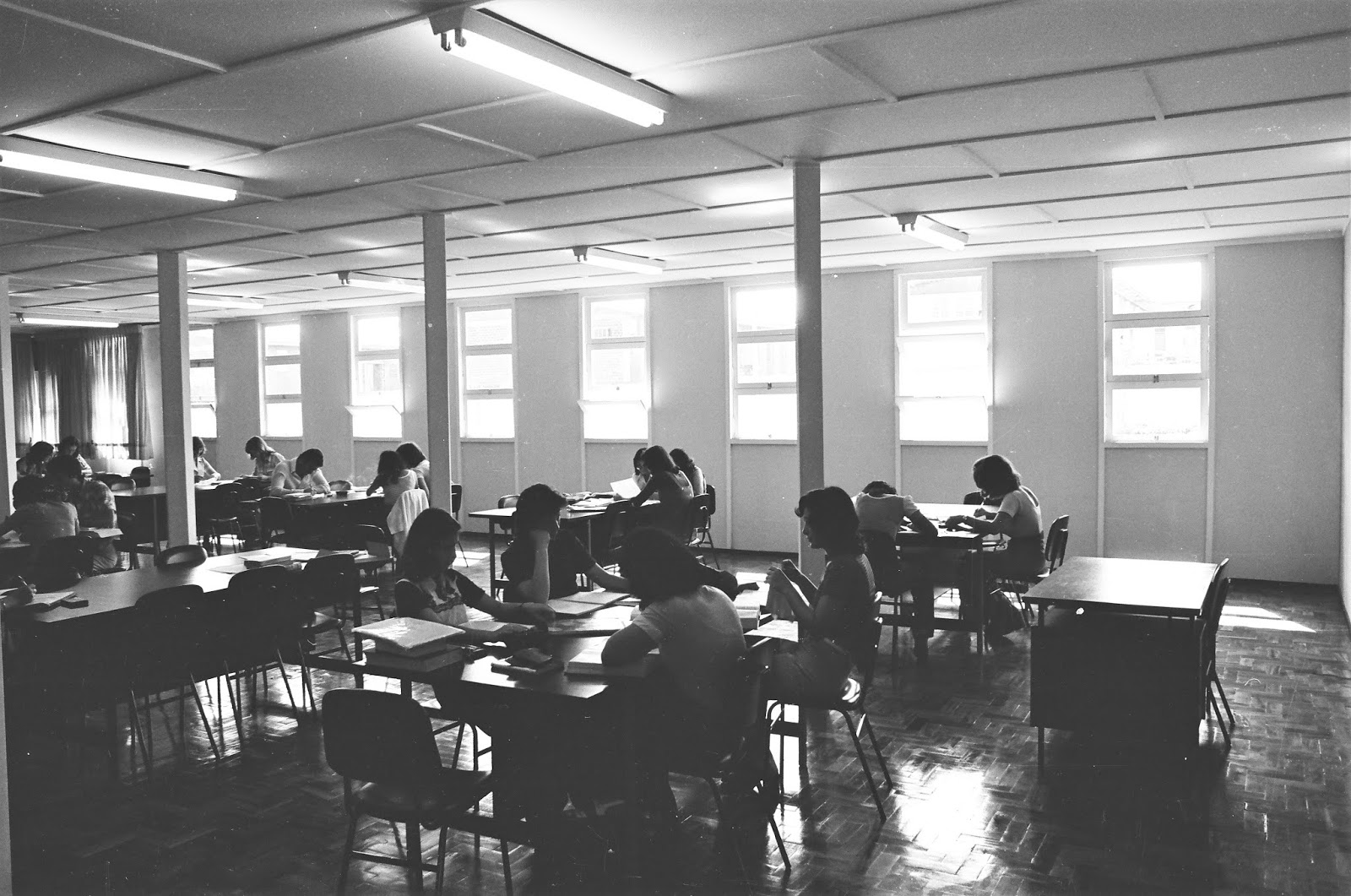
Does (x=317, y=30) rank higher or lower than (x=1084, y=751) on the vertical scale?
higher

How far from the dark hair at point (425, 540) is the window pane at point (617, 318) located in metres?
8.19

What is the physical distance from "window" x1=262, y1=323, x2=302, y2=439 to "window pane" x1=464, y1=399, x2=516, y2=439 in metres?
3.27

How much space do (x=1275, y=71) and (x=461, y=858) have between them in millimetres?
4748

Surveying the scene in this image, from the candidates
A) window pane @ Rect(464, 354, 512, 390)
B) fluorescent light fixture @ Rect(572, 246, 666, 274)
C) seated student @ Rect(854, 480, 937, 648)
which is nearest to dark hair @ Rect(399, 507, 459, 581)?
seated student @ Rect(854, 480, 937, 648)

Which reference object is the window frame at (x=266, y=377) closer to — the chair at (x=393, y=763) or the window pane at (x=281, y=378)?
the window pane at (x=281, y=378)

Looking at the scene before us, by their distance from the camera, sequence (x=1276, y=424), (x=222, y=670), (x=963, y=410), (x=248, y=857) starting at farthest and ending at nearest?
(x=963, y=410), (x=1276, y=424), (x=222, y=670), (x=248, y=857)

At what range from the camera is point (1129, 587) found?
4969 millimetres

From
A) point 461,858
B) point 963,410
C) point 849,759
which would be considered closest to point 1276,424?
point 963,410

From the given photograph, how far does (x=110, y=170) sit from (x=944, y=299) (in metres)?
7.95

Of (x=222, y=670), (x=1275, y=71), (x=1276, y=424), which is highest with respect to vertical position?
(x=1275, y=71)

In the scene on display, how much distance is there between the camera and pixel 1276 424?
9359 millimetres

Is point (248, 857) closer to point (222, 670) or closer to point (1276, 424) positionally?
point (222, 670)

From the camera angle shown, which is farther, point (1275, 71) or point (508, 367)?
point (508, 367)

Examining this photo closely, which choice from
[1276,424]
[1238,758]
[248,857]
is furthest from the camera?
[1276,424]
